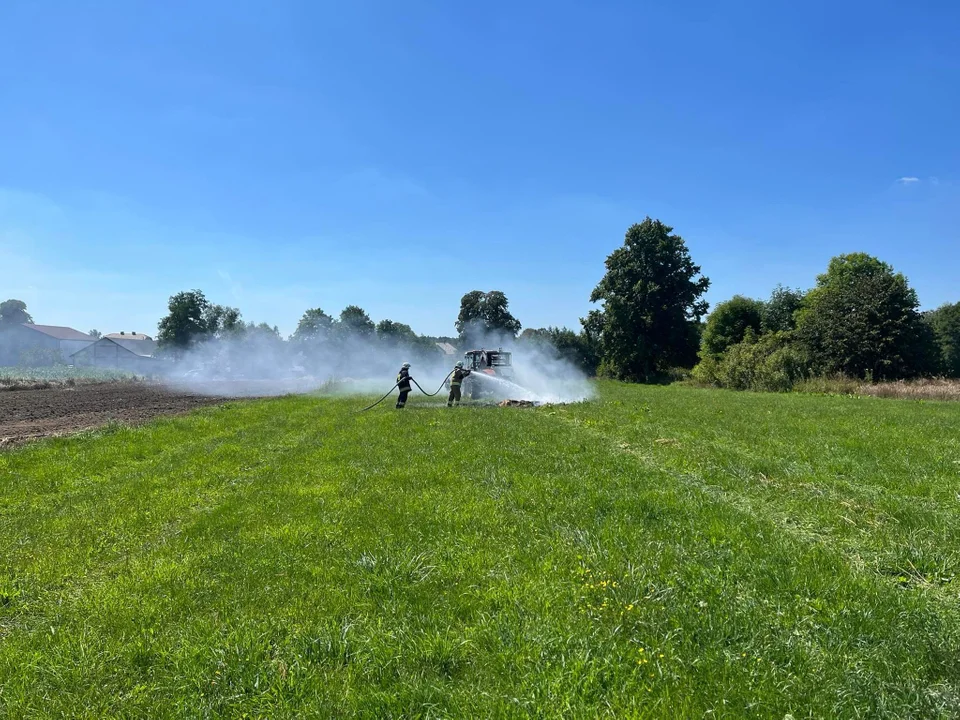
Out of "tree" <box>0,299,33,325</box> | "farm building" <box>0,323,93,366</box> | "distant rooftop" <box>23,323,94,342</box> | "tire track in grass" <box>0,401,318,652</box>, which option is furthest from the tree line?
"tree" <box>0,299,33,325</box>

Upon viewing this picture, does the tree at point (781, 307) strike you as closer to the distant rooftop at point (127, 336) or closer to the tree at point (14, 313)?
the distant rooftop at point (127, 336)

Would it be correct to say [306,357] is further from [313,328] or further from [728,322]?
[728,322]

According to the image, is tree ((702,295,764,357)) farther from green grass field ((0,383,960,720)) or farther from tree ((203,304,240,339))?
tree ((203,304,240,339))

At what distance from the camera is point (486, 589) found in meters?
4.58

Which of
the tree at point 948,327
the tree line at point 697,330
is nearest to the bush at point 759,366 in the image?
the tree line at point 697,330

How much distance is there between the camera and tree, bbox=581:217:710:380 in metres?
49.8

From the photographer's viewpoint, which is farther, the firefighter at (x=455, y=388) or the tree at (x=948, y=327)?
the tree at (x=948, y=327)

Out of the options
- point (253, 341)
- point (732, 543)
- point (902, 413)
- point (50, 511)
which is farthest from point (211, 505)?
point (253, 341)

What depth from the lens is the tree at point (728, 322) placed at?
48531 millimetres

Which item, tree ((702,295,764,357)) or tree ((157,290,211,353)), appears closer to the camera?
tree ((702,295,764,357))

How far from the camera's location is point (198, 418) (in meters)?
17.5

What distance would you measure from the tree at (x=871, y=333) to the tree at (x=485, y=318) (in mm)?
48205

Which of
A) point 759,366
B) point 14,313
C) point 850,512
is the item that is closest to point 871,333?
point 759,366

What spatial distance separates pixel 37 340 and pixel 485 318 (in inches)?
4240
